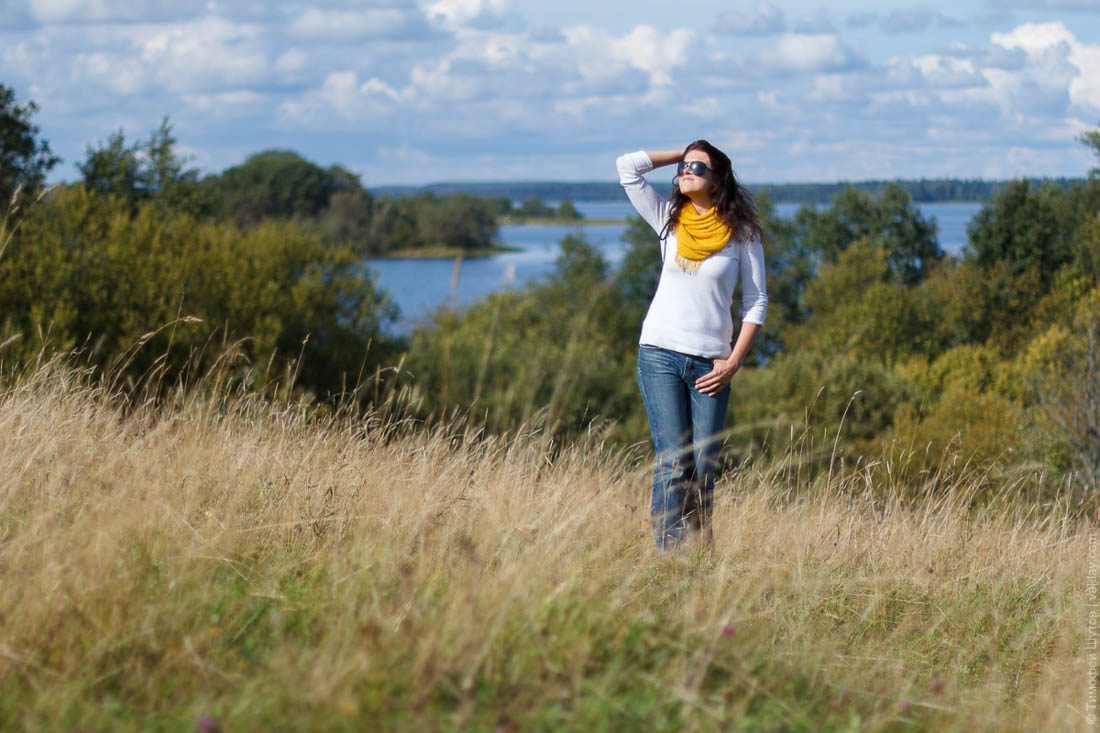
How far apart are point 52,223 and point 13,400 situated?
28.1 metres

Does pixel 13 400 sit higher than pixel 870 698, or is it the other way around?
pixel 13 400

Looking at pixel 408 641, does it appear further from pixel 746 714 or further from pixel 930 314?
pixel 930 314

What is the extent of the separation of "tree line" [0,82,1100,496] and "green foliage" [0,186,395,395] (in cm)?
8

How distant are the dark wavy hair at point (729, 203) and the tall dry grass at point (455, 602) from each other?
1273 millimetres

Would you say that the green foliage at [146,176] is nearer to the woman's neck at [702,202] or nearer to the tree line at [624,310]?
the tree line at [624,310]

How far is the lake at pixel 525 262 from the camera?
4978 cm

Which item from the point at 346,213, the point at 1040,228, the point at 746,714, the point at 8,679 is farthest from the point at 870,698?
the point at 346,213

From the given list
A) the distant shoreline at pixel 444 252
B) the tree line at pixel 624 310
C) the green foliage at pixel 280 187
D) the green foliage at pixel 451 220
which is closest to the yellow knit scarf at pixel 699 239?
the distant shoreline at pixel 444 252

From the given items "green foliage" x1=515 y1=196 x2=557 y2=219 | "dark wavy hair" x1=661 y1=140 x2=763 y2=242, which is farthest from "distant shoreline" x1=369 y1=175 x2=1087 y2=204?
"dark wavy hair" x1=661 y1=140 x2=763 y2=242

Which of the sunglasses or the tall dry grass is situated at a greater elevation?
the sunglasses

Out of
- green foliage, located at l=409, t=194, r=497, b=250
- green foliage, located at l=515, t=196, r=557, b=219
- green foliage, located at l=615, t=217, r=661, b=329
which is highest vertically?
green foliage, located at l=515, t=196, r=557, b=219

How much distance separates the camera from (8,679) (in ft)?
7.77

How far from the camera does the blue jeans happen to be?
4.23 meters

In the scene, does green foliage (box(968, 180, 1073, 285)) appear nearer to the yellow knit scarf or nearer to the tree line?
the tree line
